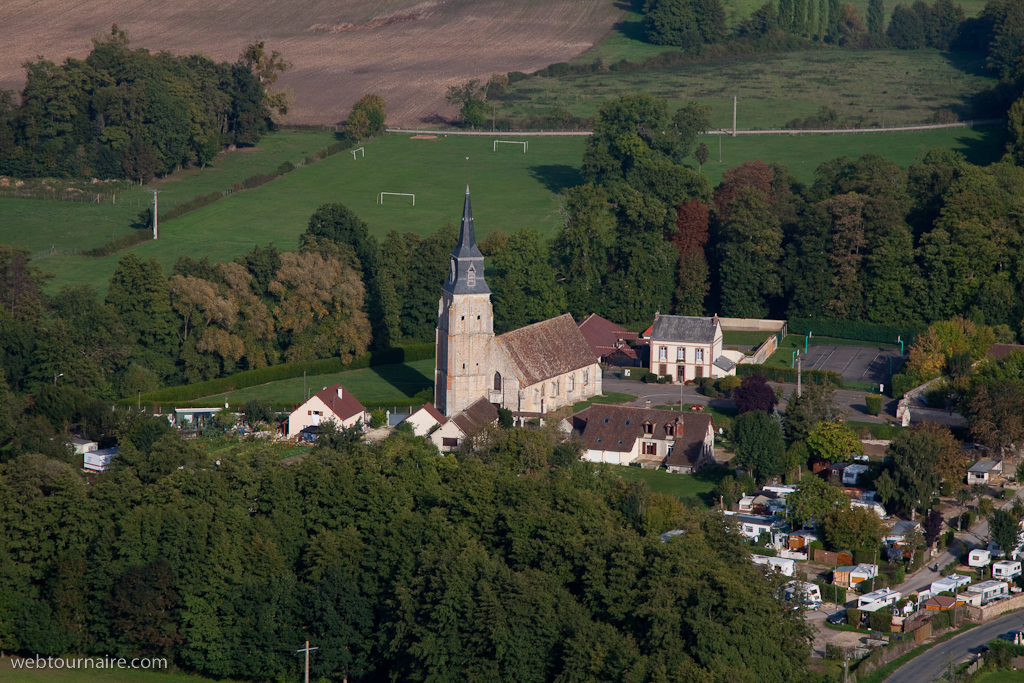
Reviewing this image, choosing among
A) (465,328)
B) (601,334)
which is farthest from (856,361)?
(465,328)

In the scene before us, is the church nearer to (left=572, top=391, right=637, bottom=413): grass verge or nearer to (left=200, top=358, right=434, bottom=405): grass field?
(left=572, top=391, right=637, bottom=413): grass verge

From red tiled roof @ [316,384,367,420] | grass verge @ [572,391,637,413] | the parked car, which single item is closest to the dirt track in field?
grass verge @ [572,391,637,413]

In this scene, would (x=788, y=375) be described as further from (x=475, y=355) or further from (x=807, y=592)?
Result: (x=807, y=592)

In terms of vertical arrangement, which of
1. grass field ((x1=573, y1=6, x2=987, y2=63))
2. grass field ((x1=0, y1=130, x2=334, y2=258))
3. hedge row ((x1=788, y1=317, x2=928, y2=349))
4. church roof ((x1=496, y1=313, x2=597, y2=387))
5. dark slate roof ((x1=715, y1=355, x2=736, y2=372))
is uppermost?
grass field ((x1=573, y1=6, x2=987, y2=63))

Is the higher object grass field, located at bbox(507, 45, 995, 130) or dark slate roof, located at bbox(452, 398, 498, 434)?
grass field, located at bbox(507, 45, 995, 130)

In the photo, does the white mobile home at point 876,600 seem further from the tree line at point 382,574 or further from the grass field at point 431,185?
the grass field at point 431,185

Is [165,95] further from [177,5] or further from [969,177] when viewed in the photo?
[969,177]

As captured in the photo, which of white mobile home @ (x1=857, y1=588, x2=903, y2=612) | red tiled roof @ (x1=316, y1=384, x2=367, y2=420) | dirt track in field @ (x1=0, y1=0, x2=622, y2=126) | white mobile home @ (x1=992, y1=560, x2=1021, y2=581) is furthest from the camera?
dirt track in field @ (x1=0, y1=0, x2=622, y2=126)
